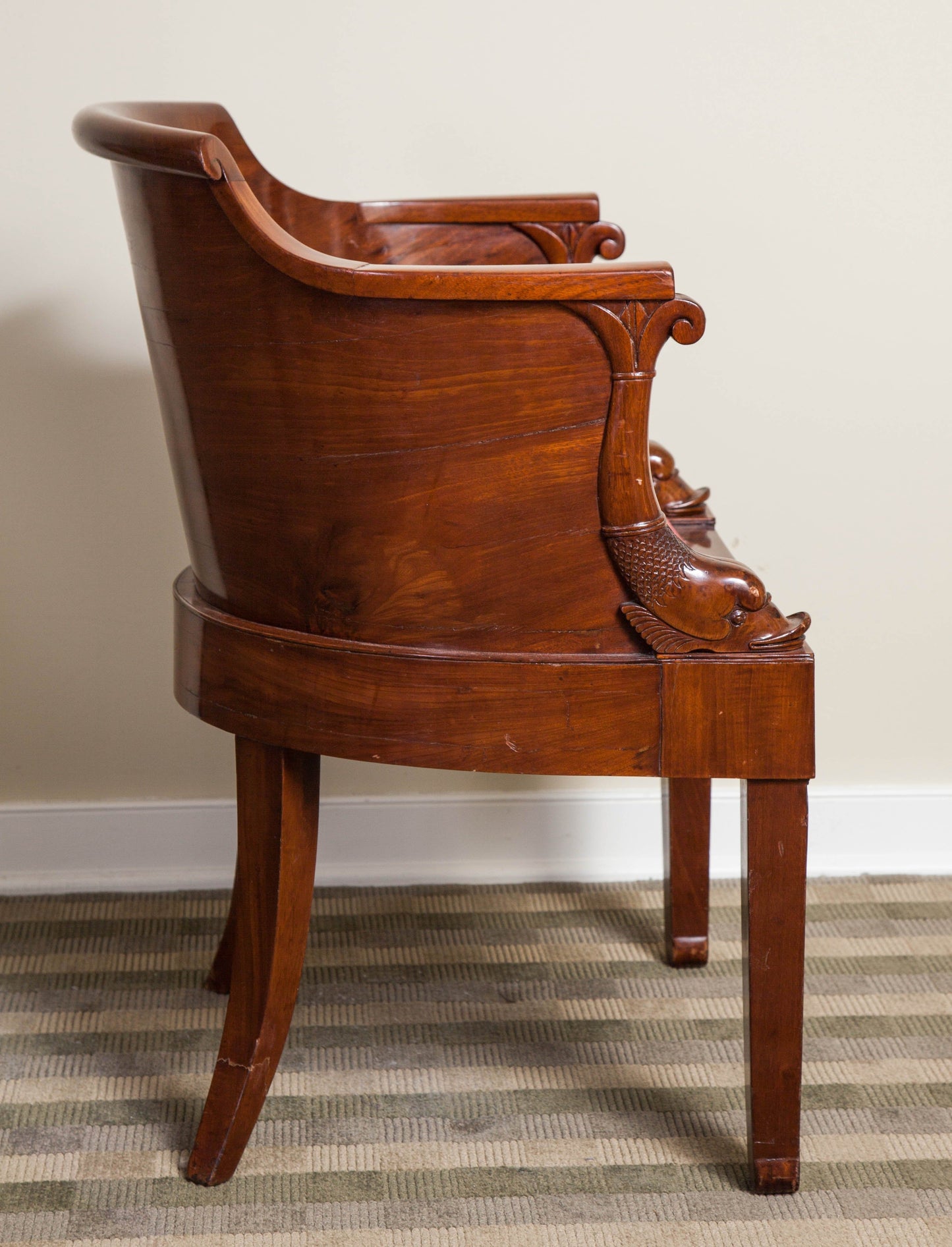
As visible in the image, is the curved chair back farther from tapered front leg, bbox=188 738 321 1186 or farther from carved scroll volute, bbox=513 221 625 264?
carved scroll volute, bbox=513 221 625 264

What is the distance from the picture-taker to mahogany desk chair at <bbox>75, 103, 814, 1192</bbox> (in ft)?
3.22

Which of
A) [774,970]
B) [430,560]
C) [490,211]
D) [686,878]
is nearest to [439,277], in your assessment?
[430,560]

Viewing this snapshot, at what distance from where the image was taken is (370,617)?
3.55 ft

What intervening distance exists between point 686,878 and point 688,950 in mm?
93

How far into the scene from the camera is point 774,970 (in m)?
1.15

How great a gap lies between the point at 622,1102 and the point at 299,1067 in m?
0.36

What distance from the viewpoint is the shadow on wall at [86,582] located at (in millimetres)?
1748

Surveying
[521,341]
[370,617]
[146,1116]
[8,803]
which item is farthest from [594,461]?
[8,803]

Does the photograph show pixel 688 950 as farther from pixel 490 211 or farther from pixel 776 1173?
pixel 490 211

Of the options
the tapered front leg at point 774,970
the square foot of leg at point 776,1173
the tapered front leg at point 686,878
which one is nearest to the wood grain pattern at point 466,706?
the tapered front leg at point 774,970

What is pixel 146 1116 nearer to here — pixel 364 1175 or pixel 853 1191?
pixel 364 1175

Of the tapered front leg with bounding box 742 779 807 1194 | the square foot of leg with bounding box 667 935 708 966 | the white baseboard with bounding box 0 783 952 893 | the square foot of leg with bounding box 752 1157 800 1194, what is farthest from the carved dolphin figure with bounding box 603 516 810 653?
the white baseboard with bounding box 0 783 952 893

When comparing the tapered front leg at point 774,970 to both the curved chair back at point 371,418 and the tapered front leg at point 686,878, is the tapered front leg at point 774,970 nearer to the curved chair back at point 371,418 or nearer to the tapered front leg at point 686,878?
the curved chair back at point 371,418

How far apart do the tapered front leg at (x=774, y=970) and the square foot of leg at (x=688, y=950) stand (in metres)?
0.42
